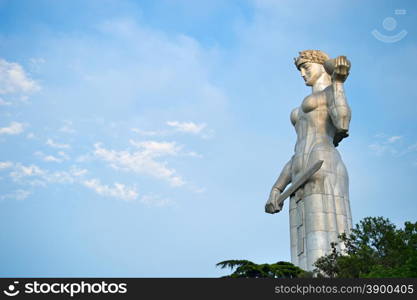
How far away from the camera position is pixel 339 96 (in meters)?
19.5

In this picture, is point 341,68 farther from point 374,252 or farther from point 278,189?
point 374,252

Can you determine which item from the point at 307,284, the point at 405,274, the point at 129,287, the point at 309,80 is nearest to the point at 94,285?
the point at 129,287

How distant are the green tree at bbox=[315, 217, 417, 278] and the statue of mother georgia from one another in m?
2.19

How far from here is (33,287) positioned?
11516mm

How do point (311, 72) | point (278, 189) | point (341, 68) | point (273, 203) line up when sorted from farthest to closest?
point (311, 72) < point (278, 189) < point (273, 203) < point (341, 68)

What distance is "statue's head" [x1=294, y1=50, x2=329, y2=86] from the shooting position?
2184 centimetres

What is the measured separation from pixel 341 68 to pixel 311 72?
8.45 ft

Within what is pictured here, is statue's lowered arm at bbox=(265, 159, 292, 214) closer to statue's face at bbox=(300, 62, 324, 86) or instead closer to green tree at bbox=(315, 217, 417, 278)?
statue's face at bbox=(300, 62, 324, 86)

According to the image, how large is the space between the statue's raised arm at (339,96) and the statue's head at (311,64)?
75.2 inches

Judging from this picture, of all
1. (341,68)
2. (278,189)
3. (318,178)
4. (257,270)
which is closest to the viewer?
(257,270)

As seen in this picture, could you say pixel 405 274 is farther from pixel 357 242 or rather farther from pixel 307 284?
pixel 357 242

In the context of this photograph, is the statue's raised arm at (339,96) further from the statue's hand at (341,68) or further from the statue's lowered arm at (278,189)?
the statue's lowered arm at (278,189)

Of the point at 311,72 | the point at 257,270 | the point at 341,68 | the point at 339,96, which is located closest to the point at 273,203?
the point at 339,96

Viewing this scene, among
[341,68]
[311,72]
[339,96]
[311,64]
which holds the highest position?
[311,64]
